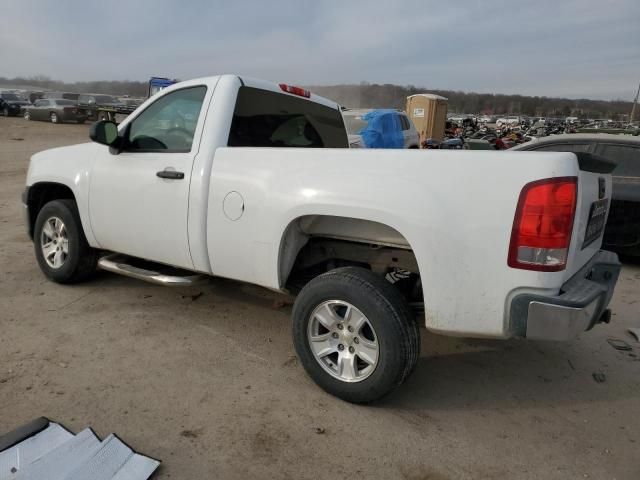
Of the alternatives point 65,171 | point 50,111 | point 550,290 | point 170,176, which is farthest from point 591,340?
point 50,111

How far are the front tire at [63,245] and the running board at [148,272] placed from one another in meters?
0.24

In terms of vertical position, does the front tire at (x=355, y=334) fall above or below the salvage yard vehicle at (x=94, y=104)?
below

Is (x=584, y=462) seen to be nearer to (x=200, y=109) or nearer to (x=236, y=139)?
(x=236, y=139)

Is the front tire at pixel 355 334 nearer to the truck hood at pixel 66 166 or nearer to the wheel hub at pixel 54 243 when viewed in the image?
the truck hood at pixel 66 166

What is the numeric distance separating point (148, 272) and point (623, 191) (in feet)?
17.4

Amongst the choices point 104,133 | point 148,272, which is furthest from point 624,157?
point 104,133

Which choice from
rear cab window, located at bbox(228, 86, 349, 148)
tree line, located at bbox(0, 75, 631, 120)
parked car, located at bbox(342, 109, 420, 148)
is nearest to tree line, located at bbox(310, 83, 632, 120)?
tree line, located at bbox(0, 75, 631, 120)

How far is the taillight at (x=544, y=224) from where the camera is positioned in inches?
89.7

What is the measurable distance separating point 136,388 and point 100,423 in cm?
36

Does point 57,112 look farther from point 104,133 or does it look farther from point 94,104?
point 104,133

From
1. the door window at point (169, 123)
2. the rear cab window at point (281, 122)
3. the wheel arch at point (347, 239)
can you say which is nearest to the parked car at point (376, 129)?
the rear cab window at point (281, 122)

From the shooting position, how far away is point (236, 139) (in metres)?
3.56

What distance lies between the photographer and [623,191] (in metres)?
5.75

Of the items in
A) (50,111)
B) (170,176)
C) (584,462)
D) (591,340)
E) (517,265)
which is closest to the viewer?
(517,265)
